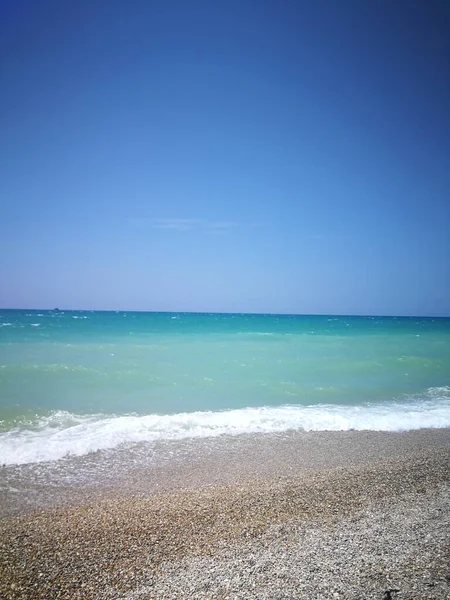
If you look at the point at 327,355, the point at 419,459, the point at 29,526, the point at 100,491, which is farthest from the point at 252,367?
the point at 29,526

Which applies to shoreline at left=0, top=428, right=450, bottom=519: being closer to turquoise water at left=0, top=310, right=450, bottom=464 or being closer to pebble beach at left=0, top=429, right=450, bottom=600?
pebble beach at left=0, top=429, right=450, bottom=600

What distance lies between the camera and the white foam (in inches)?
308

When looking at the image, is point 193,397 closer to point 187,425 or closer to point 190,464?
point 187,425

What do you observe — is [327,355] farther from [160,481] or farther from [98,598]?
[98,598]

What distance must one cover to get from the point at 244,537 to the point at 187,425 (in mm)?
5448

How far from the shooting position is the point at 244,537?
436 centimetres

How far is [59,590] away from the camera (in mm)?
3525

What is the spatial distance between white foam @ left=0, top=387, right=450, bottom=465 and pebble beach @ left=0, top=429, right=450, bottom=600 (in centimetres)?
211

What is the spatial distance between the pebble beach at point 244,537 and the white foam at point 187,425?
2.11 metres

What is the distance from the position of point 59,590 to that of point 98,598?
457 mm

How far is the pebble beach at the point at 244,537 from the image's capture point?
3559 mm

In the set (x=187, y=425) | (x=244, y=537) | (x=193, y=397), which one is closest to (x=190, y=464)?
(x=187, y=425)

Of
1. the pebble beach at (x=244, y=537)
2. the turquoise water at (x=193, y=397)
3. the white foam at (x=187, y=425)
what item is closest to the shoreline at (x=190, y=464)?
the pebble beach at (x=244, y=537)

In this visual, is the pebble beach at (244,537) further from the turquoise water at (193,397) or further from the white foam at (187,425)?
the turquoise water at (193,397)
